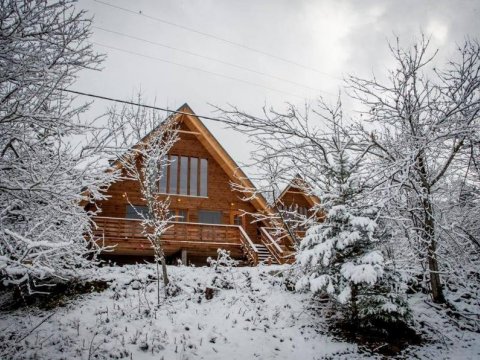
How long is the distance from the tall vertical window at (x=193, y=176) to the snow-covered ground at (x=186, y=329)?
9.17 m

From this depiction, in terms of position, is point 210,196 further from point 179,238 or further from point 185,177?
point 179,238

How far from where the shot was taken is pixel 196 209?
62.5 ft

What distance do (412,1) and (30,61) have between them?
841cm

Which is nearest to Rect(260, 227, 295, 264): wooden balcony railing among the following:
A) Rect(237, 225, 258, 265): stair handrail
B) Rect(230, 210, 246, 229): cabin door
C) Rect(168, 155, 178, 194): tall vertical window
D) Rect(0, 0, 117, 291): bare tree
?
Rect(237, 225, 258, 265): stair handrail

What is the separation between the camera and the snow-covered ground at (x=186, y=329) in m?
6.77

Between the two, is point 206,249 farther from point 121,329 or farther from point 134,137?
point 121,329

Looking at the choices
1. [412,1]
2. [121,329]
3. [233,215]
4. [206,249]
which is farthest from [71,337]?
[233,215]

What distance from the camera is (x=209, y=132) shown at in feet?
62.3

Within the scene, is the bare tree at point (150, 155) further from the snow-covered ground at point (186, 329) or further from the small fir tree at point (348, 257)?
the small fir tree at point (348, 257)

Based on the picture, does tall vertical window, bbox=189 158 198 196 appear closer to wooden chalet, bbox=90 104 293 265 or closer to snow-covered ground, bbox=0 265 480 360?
wooden chalet, bbox=90 104 293 265

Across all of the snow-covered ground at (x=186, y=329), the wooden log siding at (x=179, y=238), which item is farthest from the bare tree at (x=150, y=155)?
the wooden log siding at (x=179, y=238)

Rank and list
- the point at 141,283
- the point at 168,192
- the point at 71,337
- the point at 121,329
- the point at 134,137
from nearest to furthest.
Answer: the point at 71,337, the point at 121,329, the point at 141,283, the point at 134,137, the point at 168,192

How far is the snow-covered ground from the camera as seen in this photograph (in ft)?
22.2

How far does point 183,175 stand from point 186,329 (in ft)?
40.2
